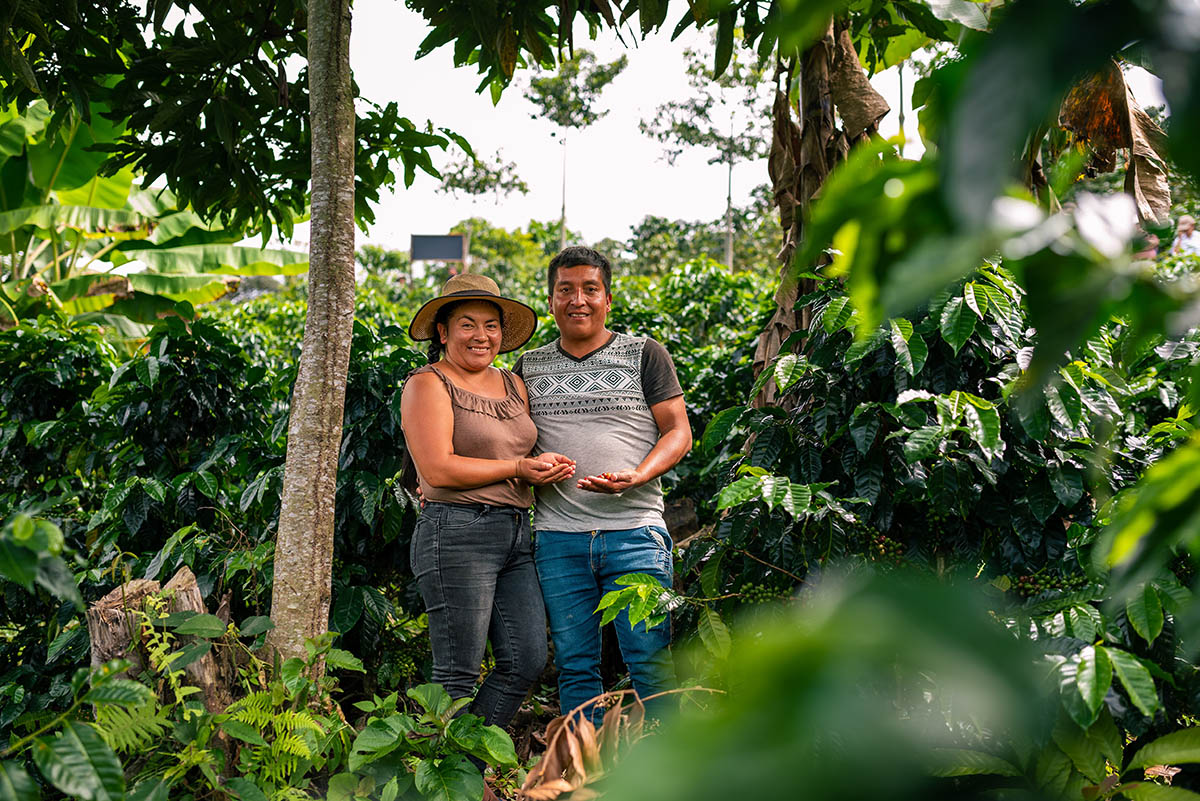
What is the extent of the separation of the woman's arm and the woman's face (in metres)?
0.17

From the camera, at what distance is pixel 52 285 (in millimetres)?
9117

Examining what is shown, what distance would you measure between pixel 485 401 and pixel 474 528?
15.1 inches

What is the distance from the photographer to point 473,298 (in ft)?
8.82

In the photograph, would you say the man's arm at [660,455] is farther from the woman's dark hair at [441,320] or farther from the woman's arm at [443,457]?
the woman's dark hair at [441,320]

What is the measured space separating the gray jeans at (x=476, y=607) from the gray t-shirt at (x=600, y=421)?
20 cm

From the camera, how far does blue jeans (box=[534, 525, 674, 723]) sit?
2545 mm

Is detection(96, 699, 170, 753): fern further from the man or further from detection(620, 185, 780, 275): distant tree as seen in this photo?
detection(620, 185, 780, 275): distant tree

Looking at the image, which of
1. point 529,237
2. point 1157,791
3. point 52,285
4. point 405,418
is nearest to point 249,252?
point 52,285

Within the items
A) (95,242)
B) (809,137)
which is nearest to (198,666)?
(809,137)

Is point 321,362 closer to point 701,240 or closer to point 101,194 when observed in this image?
point 101,194

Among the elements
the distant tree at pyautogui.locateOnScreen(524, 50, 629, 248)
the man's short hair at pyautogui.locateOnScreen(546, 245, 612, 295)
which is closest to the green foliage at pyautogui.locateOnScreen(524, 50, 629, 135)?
the distant tree at pyautogui.locateOnScreen(524, 50, 629, 248)

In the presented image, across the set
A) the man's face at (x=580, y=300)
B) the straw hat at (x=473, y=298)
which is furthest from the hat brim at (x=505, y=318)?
the man's face at (x=580, y=300)

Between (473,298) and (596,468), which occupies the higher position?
(473,298)

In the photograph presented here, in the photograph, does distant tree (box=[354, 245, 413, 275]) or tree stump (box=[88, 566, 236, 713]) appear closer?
tree stump (box=[88, 566, 236, 713])
